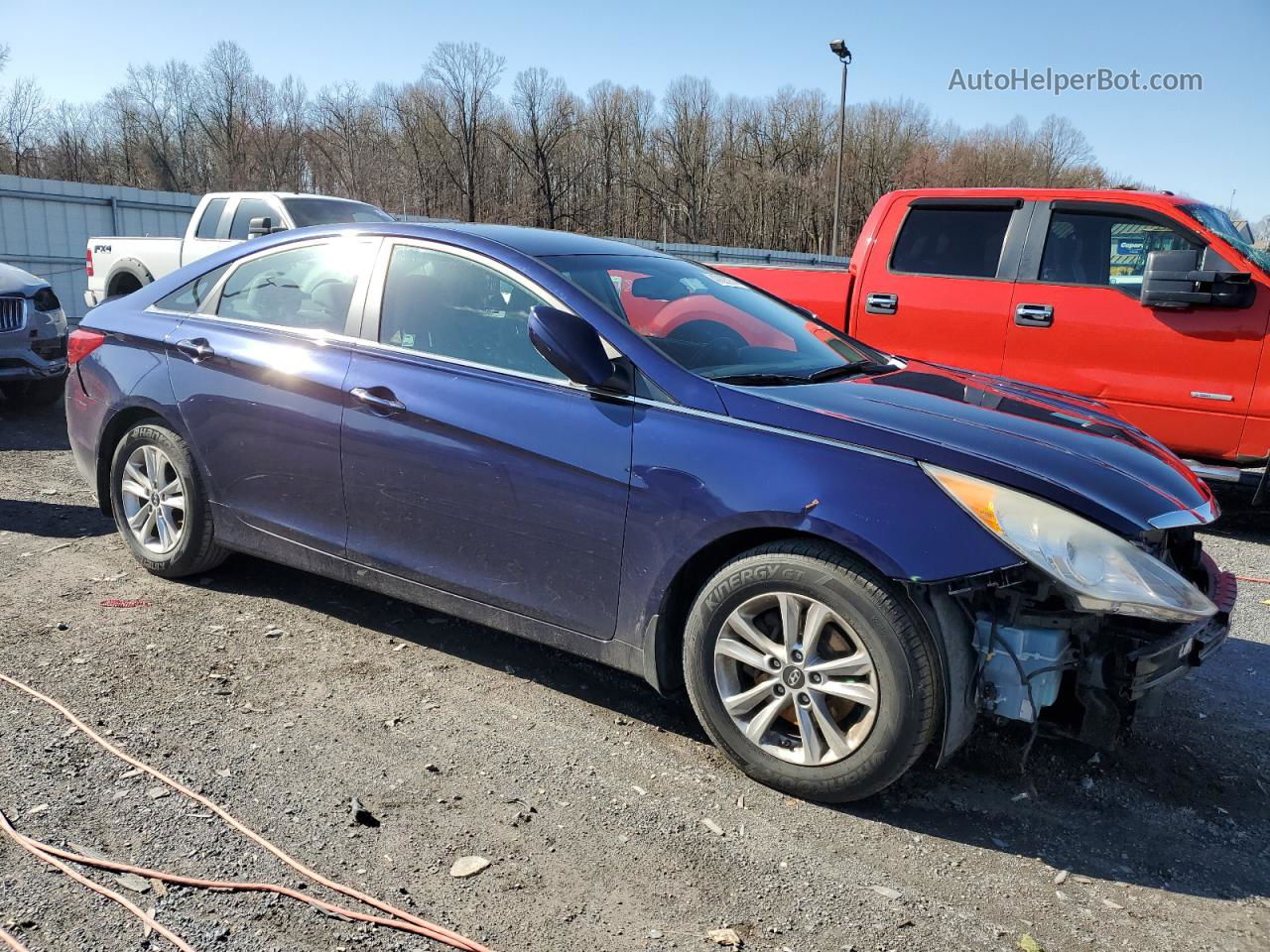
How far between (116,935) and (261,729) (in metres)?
1.08

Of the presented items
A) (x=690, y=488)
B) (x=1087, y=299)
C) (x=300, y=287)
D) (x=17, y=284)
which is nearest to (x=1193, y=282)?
(x=1087, y=299)

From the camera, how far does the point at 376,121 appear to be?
52000 millimetres

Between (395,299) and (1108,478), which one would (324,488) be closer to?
(395,299)

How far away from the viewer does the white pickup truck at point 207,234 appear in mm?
11766

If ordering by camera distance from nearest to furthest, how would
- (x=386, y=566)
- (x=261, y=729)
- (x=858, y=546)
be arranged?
(x=858, y=546)
(x=261, y=729)
(x=386, y=566)

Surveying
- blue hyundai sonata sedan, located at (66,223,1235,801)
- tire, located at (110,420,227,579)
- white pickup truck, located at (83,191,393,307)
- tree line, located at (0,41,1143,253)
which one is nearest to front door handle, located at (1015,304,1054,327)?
blue hyundai sonata sedan, located at (66,223,1235,801)

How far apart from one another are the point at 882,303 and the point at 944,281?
451mm

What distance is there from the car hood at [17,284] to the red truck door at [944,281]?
7.15 metres

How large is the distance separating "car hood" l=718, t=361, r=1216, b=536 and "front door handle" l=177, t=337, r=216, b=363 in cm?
241

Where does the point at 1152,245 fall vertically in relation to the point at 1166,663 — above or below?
above

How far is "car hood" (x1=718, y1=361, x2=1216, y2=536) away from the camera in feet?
9.48

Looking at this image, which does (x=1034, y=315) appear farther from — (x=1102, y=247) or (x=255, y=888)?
(x=255, y=888)

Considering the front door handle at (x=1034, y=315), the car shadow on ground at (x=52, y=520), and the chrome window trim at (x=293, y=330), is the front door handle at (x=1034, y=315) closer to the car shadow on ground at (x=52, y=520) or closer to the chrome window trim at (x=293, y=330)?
the chrome window trim at (x=293, y=330)

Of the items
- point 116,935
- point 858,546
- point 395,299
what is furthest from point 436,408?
point 116,935
